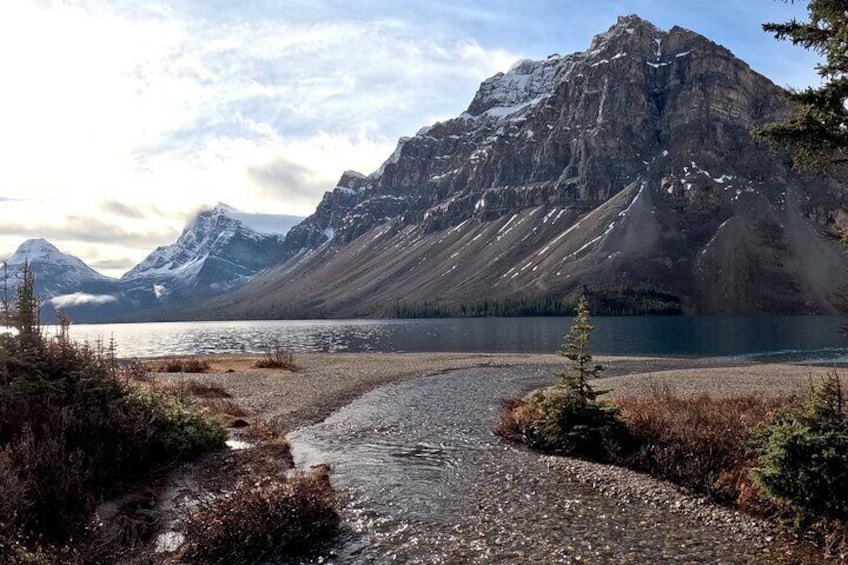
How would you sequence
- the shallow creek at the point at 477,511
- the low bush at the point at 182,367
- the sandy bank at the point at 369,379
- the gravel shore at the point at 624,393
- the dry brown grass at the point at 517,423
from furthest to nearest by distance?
1. the low bush at the point at 182,367
2. the sandy bank at the point at 369,379
3. the dry brown grass at the point at 517,423
4. the gravel shore at the point at 624,393
5. the shallow creek at the point at 477,511

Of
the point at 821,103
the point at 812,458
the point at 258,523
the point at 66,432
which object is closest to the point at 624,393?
the point at 812,458

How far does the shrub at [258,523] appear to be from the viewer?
13.7m

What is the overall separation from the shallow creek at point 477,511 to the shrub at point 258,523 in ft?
2.89

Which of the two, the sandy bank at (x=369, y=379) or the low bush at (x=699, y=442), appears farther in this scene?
the sandy bank at (x=369, y=379)

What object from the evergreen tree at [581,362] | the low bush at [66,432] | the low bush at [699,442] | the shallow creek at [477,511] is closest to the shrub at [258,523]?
the shallow creek at [477,511]

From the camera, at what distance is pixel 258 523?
14305mm

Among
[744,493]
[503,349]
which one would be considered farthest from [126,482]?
[503,349]

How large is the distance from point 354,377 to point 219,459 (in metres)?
32.3

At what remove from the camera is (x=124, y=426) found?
18.8 metres

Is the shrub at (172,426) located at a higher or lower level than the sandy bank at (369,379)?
higher

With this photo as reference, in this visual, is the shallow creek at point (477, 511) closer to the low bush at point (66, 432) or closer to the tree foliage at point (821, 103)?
the low bush at point (66, 432)

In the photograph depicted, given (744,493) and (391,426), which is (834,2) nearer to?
(744,493)

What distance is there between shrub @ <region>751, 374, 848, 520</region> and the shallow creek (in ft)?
5.69

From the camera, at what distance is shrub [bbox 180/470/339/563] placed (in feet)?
44.8
